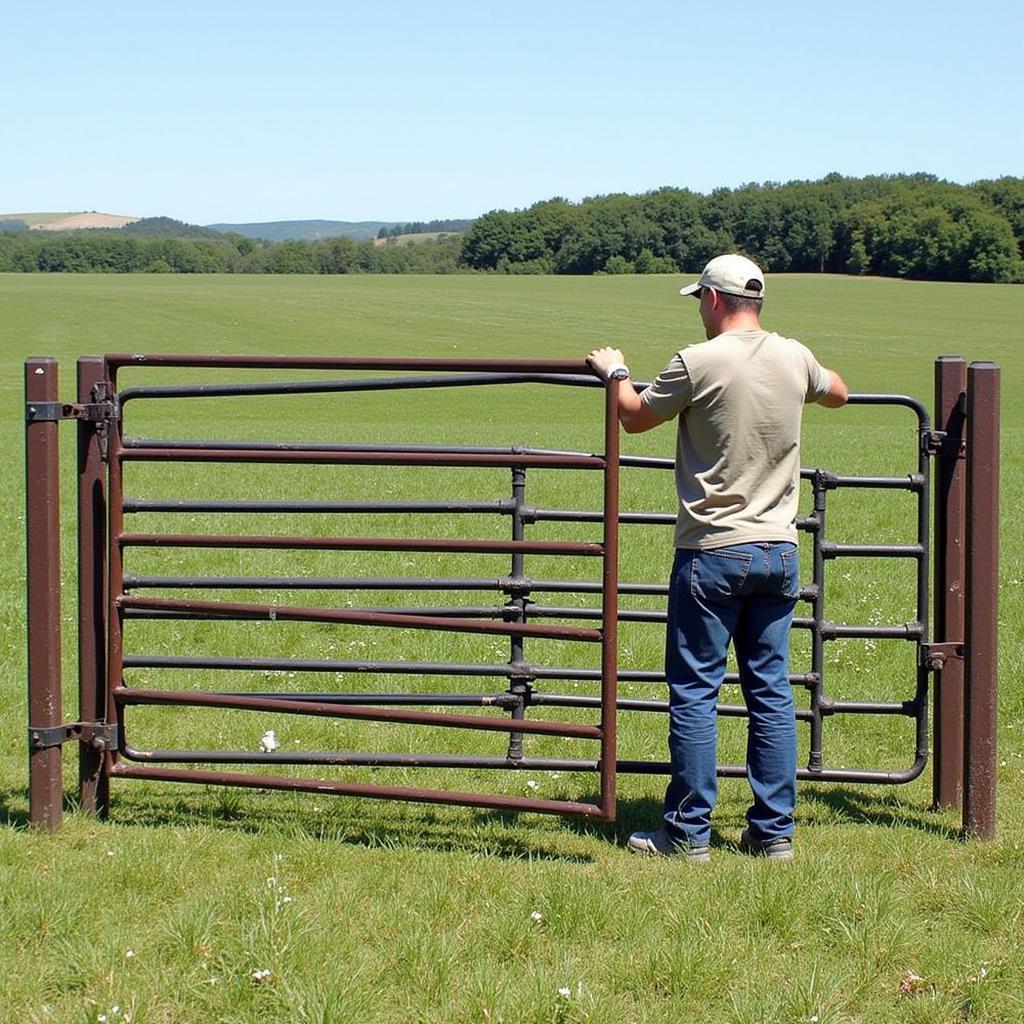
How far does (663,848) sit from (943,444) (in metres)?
2.00

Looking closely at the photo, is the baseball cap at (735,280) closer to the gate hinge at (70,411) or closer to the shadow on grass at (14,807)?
the gate hinge at (70,411)

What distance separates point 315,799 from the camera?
614 centimetres

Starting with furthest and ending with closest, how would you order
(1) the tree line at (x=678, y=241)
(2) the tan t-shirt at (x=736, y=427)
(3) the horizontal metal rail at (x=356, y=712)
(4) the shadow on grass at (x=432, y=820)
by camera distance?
1. (1) the tree line at (x=678, y=241)
2. (4) the shadow on grass at (x=432, y=820)
3. (3) the horizontal metal rail at (x=356, y=712)
4. (2) the tan t-shirt at (x=736, y=427)

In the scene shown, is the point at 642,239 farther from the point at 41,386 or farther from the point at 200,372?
the point at 41,386

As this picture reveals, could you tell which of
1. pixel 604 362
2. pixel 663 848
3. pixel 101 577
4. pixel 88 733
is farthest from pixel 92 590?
pixel 663 848

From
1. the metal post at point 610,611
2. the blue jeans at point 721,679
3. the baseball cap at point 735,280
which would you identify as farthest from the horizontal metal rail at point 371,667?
the baseball cap at point 735,280

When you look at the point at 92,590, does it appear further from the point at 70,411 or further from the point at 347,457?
the point at 347,457

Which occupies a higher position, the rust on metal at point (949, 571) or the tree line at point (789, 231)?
the tree line at point (789, 231)

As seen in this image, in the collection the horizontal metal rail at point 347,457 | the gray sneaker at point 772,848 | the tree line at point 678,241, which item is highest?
the tree line at point 678,241

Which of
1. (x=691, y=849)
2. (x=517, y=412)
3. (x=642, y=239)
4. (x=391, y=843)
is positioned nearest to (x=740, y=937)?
(x=691, y=849)

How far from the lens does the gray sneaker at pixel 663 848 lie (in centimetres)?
529

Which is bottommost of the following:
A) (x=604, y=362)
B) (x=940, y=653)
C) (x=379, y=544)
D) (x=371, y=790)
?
(x=371, y=790)

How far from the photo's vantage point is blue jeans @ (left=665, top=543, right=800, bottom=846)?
5.20 meters

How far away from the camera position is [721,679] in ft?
17.7
